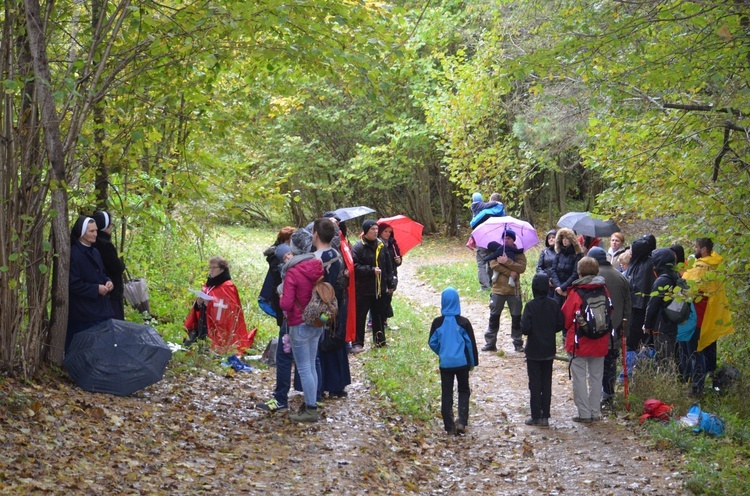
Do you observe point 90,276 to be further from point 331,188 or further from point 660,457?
point 331,188

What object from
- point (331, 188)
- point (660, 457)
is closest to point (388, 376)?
point (660, 457)

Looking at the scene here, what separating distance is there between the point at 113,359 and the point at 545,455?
4423 millimetres

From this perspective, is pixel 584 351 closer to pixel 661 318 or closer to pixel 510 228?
pixel 661 318

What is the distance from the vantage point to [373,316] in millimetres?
12273

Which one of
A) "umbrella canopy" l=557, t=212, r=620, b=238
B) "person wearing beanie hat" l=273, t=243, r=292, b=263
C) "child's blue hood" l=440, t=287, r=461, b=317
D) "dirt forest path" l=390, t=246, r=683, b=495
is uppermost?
"umbrella canopy" l=557, t=212, r=620, b=238

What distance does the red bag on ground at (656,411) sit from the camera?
880cm

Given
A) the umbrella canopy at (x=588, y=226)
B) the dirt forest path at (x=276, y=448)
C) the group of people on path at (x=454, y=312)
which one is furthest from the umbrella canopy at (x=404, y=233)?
the dirt forest path at (x=276, y=448)

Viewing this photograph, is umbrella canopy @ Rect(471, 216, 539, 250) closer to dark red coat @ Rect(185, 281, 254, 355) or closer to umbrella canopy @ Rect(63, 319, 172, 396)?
dark red coat @ Rect(185, 281, 254, 355)

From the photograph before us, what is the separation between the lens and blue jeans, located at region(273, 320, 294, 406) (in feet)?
27.5

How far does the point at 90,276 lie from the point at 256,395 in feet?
7.65

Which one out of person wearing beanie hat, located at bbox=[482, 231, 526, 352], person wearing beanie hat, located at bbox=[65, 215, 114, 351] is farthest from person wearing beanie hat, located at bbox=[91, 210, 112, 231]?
person wearing beanie hat, located at bbox=[482, 231, 526, 352]

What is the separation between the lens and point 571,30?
29.7ft

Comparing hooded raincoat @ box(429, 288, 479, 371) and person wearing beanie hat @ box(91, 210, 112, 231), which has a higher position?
person wearing beanie hat @ box(91, 210, 112, 231)

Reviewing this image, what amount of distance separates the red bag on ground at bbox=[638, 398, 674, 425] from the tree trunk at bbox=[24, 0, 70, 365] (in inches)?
243
